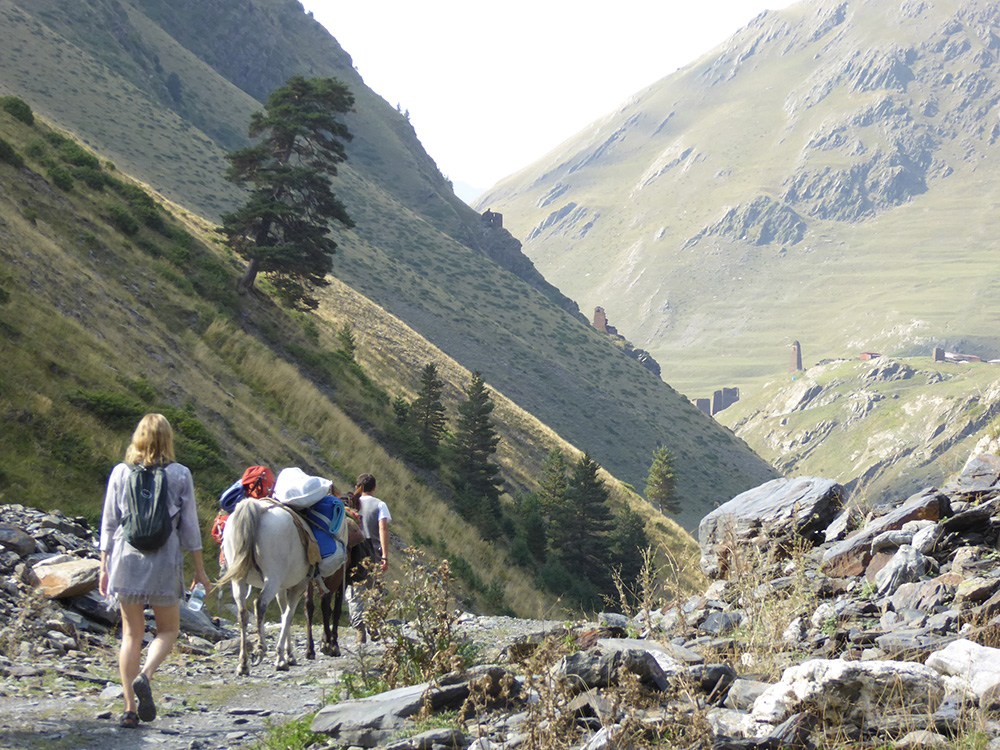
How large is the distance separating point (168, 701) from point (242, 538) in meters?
1.78

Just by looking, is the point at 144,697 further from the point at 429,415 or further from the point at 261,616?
the point at 429,415

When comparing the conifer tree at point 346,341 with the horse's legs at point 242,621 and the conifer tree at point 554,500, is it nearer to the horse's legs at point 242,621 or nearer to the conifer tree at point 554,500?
the conifer tree at point 554,500

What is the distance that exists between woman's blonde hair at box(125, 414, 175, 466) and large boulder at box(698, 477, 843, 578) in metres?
6.44

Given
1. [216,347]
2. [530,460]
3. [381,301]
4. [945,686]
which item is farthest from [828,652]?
[381,301]

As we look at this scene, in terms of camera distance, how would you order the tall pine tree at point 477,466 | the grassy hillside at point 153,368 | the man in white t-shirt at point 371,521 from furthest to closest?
the tall pine tree at point 477,466
the grassy hillside at point 153,368
the man in white t-shirt at point 371,521

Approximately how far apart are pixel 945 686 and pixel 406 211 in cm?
11008

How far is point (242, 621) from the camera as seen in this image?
28.7 ft

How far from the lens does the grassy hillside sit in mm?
15156

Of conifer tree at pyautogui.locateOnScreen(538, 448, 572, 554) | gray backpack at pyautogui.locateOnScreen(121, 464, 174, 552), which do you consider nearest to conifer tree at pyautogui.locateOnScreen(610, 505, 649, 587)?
conifer tree at pyautogui.locateOnScreen(538, 448, 572, 554)

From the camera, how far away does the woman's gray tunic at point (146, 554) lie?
6.44 meters

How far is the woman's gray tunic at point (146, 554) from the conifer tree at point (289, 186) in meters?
→ 26.8

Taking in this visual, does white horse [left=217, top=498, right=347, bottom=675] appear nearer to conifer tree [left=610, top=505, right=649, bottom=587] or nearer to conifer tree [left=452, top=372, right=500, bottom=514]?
conifer tree [left=452, top=372, right=500, bottom=514]

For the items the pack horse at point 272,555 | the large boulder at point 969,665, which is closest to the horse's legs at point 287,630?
the pack horse at point 272,555

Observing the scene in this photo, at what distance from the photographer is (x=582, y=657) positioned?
5.95 meters
